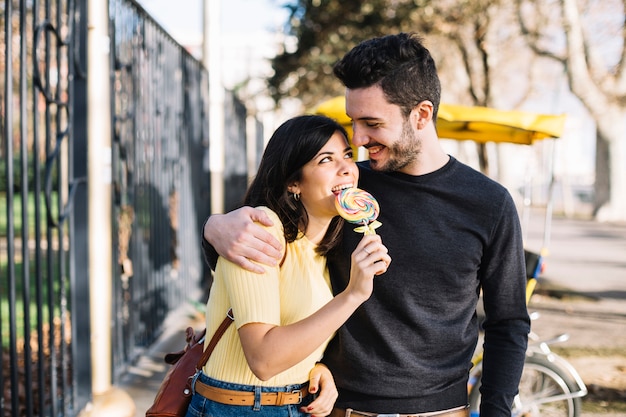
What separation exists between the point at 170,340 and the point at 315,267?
5.68 m

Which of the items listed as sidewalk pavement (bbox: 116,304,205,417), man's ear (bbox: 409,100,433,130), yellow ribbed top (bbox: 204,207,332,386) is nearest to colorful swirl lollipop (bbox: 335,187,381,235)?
yellow ribbed top (bbox: 204,207,332,386)

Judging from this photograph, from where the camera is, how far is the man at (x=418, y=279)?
8.17 feet

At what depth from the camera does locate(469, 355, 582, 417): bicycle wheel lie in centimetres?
502

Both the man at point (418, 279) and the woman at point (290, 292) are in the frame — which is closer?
the woman at point (290, 292)

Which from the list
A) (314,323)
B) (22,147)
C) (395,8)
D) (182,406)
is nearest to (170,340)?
(22,147)

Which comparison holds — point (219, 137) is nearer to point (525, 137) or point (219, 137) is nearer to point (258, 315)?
point (525, 137)

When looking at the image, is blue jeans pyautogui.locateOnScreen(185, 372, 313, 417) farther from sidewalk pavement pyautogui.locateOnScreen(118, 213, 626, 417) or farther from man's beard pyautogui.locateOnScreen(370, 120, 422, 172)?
sidewalk pavement pyautogui.locateOnScreen(118, 213, 626, 417)

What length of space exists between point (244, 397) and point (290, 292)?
35 centimetres

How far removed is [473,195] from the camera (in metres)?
2.55

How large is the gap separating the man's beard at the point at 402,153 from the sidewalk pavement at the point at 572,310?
11.3ft

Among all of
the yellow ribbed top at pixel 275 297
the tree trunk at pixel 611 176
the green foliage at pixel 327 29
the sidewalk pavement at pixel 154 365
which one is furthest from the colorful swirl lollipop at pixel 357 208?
the tree trunk at pixel 611 176

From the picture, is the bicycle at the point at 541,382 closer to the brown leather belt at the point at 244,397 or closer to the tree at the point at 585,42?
the brown leather belt at the point at 244,397

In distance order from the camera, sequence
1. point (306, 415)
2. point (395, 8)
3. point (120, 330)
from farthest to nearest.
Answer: point (395, 8)
point (120, 330)
point (306, 415)

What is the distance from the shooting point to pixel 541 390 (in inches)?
202
